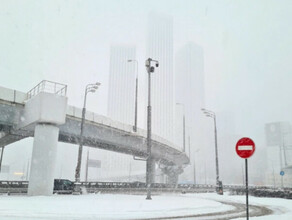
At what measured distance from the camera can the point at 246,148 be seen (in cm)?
869

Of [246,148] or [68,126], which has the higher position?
[68,126]

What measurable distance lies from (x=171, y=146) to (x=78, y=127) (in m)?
24.8

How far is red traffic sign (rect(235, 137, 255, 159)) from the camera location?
8.58 m

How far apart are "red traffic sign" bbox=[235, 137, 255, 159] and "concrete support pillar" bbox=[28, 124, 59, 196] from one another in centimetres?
1862

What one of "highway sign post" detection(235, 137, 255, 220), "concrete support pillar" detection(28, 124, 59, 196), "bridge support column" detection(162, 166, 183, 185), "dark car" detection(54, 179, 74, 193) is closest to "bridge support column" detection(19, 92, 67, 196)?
"concrete support pillar" detection(28, 124, 59, 196)

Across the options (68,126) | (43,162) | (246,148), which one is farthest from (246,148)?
(68,126)

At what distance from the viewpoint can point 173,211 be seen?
13008 millimetres

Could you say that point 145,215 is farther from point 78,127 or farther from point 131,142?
point 131,142

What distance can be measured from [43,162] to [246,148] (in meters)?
19.0

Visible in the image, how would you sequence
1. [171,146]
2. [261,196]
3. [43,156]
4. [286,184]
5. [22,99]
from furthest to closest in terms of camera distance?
[286,184] → [171,146] → [261,196] → [22,99] → [43,156]

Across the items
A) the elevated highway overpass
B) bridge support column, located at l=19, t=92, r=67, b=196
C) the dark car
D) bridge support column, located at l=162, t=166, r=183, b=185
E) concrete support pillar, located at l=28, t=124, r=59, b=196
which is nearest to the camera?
concrete support pillar, located at l=28, t=124, r=59, b=196

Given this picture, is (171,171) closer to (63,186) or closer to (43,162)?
(63,186)

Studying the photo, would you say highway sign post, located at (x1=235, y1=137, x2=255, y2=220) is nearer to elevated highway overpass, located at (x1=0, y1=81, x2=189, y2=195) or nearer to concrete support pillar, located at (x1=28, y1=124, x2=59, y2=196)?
elevated highway overpass, located at (x1=0, y1=81, x2=189, y2=195)

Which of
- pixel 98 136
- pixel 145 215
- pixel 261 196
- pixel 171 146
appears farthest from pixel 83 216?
pixel 171 146
